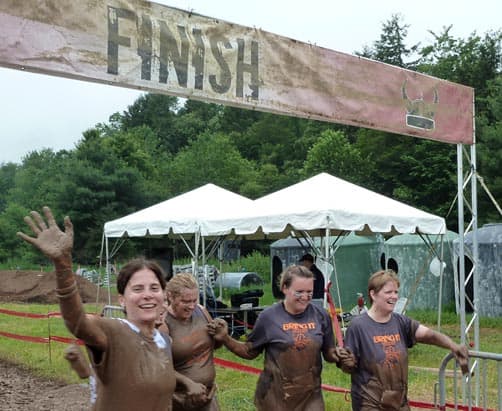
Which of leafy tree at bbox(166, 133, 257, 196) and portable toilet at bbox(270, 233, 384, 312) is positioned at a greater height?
leafy tree at bbox(166, 133, 257, 196)

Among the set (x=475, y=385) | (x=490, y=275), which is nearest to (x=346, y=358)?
(x=475, y=385)

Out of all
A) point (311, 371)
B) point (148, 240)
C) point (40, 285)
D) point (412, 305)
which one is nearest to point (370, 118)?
point (311, 371)

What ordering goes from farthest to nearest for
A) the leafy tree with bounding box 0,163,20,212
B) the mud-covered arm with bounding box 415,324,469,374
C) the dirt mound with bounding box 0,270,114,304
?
the leafy tree with bounding box 0,163,20,212 → the dirt mound with bounding box 0,270,114,304 → the mud-covered arm with bounding box 415,324,469,374

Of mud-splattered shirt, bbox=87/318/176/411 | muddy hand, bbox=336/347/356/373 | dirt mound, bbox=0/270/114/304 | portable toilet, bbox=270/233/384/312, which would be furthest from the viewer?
dirt mound, bbox=0/270/114/304

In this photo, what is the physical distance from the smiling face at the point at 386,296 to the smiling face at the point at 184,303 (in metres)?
1.13

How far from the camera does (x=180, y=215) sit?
46.5ft

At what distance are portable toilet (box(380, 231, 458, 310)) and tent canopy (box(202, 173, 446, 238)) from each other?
265 inches

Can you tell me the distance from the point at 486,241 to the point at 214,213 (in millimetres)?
7662

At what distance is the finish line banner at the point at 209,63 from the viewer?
444 cm

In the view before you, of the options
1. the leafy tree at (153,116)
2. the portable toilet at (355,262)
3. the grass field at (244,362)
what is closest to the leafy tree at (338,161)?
the portable toilet at (355,262)

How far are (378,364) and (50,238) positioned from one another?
2398mm

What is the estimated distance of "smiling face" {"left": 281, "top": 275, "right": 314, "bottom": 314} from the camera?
4.30m

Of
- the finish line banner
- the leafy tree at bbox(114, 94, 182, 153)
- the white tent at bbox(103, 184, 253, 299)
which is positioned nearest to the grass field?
the white tent at bbox(103, 184, 253, 299)

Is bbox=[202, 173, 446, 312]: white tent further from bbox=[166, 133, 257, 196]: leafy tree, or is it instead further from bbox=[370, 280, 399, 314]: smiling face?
bbox=[166, 133, 257, 196]: leafy tree
